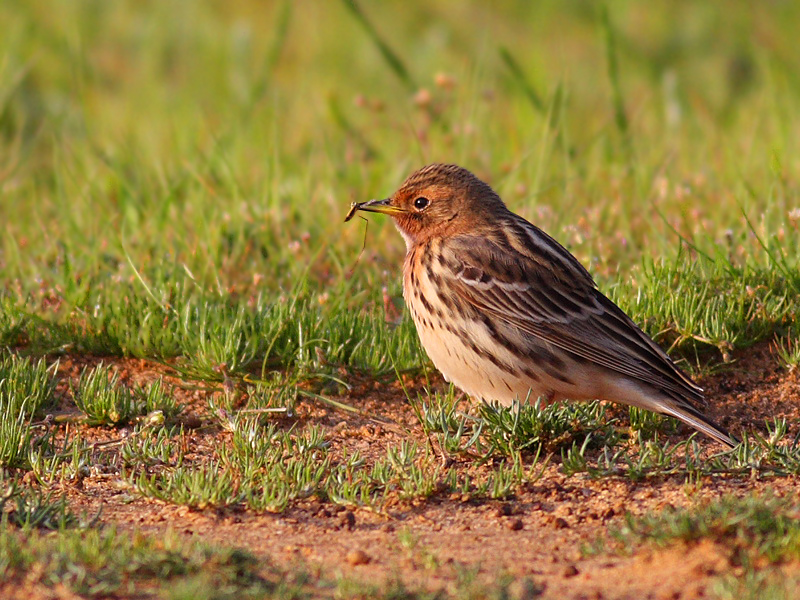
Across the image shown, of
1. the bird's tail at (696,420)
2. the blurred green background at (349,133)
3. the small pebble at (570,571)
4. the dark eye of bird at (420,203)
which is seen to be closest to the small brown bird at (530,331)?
the bird's tail at (696,420)

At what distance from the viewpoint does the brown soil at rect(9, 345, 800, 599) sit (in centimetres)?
393

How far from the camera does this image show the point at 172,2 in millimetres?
12867

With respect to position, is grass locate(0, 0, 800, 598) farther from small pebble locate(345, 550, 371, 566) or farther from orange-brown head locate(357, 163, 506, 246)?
orange-brown head locate(357, 163, 506, 246)

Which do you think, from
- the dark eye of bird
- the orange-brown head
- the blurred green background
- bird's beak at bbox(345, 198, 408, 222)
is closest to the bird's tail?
the blurred green background

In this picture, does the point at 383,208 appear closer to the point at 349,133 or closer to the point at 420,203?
the point at 420,203

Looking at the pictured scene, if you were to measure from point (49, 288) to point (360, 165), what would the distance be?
9.08 ft

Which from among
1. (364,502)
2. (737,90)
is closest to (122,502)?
(364,502)

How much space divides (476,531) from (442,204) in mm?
2242

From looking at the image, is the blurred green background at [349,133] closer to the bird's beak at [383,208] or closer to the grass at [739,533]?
the bird's beak at [383,208]

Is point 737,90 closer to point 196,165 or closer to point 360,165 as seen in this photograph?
point 360,165

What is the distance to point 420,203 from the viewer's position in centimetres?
628

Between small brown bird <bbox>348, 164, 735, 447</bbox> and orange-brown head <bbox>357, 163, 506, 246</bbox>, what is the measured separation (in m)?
0.20

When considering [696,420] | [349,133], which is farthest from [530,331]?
[349,133]

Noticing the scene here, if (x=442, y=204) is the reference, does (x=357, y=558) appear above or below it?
below
